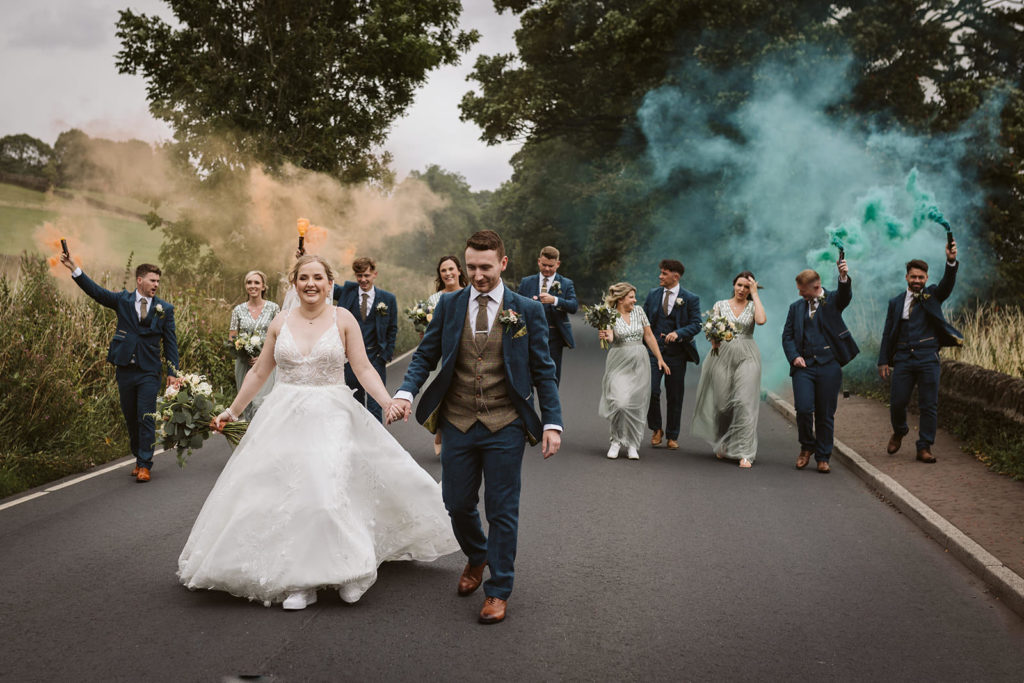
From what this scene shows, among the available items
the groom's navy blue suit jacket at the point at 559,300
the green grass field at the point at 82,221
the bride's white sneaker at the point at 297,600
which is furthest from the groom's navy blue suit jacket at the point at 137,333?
the green grass field at the point at 82,221

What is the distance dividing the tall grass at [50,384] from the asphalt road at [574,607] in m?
1.22

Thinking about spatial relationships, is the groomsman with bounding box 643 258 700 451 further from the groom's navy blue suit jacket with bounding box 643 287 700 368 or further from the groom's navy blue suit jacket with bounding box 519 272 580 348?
the groom's navy blue suit jacket with bounding box 519 272 580 348

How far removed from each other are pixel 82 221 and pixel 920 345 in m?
25.8

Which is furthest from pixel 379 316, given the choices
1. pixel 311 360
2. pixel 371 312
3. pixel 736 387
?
pixel 311 360

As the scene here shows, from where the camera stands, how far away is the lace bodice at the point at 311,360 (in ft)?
20.8

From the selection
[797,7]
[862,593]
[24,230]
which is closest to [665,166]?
[797,7]

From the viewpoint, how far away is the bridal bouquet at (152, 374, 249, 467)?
668 centimetres

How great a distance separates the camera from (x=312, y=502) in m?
5.77

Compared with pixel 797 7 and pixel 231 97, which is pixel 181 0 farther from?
pixel 797 7

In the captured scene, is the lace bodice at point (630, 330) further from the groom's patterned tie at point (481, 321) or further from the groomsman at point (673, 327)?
the groom's patterned tie at point (481, 321)

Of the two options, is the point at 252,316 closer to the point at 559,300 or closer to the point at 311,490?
the point at 559,300

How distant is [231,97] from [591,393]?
1588 cm

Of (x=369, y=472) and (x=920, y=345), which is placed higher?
(x=920, y=345)

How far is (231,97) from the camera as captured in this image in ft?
92.0
